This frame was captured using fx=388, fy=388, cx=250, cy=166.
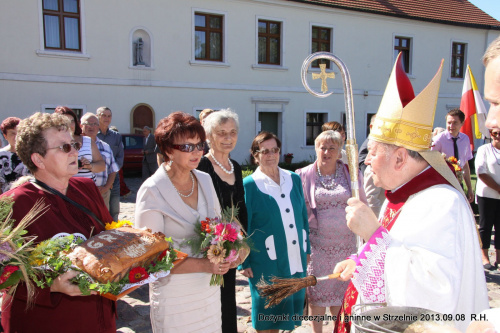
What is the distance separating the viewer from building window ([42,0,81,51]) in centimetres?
1462

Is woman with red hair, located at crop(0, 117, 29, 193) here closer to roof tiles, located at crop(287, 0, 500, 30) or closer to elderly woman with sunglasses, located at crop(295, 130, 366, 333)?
elderly woman with sunglasses, located at crop(295, 130, 366, 333)

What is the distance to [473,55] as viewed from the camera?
2267 cm

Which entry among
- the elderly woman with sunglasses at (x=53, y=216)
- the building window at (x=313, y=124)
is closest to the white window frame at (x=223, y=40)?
the building window at (x=313, y=124)

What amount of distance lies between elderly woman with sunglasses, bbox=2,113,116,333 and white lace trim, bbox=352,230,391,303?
1550 mm

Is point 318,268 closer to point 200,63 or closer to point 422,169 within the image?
point 422,169

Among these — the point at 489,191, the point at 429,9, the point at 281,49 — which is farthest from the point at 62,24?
the point at 429,9

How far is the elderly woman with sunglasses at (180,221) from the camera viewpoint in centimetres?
271

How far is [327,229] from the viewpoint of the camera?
12.9ft

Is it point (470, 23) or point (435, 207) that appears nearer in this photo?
point (435, 207)

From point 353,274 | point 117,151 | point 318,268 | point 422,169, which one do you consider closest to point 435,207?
point 422,169

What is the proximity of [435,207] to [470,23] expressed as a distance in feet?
80.9

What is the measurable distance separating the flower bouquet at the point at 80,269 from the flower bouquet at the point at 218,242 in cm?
41

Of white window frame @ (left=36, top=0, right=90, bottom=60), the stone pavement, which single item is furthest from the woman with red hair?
white window frame @ (left=36, top=0, right=90, bottom=60)

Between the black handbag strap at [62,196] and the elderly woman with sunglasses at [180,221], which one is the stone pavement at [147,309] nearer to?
the elderly woman with sunglasses at [180,221]
